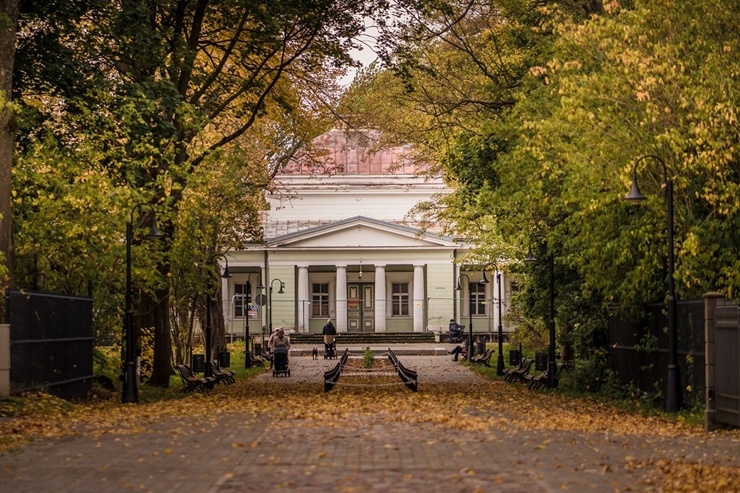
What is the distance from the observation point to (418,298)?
87.0 meters

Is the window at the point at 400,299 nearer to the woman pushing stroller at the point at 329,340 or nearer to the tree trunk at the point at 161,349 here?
the woman pushing stroller at the point at 329,340

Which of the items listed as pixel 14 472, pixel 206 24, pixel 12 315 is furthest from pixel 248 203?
pixel 14 472

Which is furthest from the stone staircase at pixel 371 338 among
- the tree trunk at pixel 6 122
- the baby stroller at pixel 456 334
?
the tree trunk at pixel 6 122

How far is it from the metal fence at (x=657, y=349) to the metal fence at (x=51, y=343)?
11.3 meters

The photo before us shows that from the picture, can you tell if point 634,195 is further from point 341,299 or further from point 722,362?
point 341,299

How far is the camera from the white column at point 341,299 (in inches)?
3406

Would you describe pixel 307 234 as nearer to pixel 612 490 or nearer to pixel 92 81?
pixel 92 81

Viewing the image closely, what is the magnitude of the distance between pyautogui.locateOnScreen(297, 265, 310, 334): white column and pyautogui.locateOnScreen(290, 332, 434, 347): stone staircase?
5112mm

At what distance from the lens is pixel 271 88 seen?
35719 mm

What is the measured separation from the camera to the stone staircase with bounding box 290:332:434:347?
7938 centimetres

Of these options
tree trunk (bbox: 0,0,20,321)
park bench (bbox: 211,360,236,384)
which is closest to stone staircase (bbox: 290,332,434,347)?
park bench (bbox: 211,360,236,384)

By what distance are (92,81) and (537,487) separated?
17.6m

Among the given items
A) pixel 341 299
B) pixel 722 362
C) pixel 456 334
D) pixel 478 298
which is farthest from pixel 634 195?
pixel 478 298

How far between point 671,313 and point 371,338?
56356 millimetres
